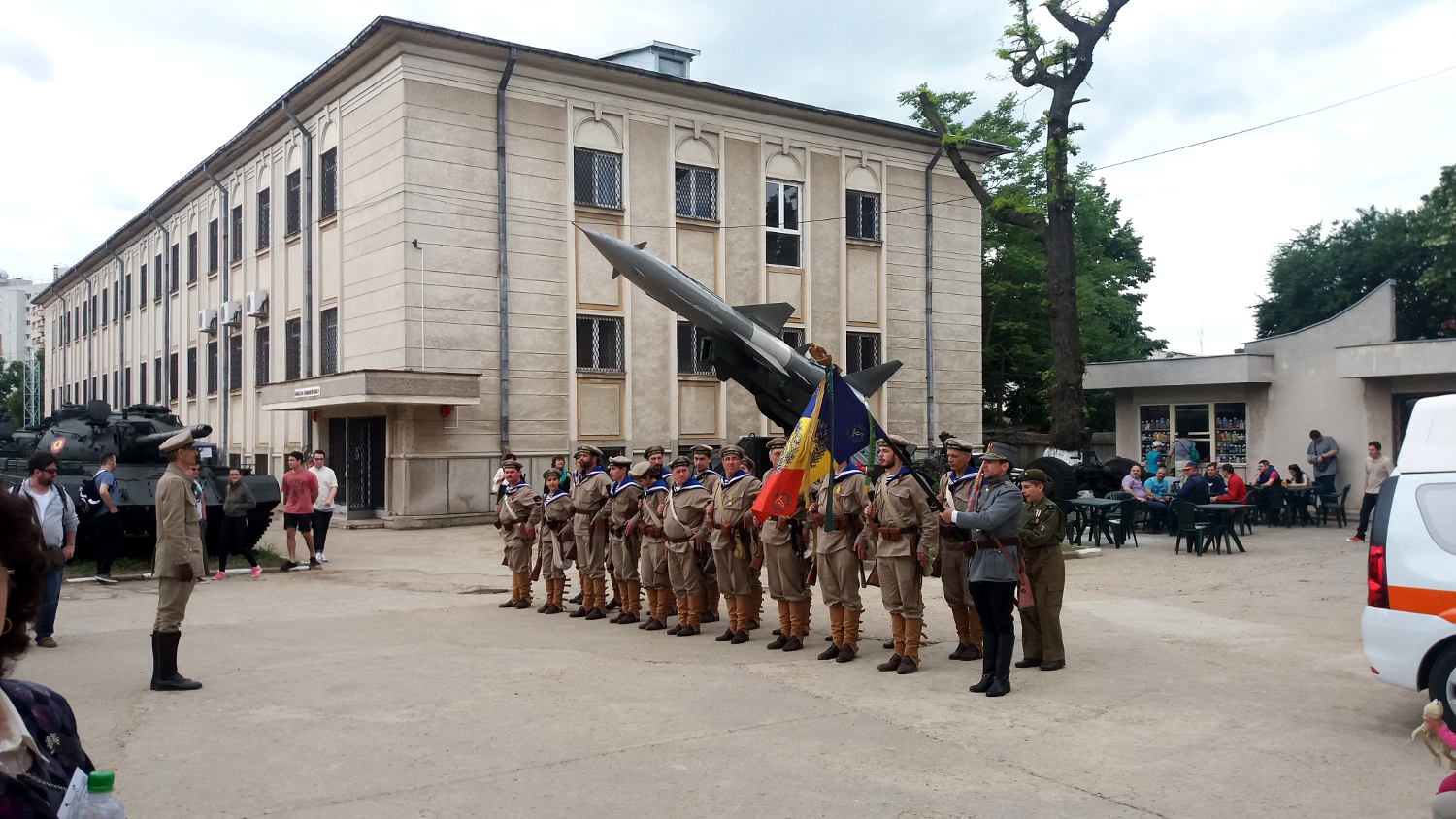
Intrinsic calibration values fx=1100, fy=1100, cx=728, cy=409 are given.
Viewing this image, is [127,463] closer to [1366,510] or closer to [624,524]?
[624,524]

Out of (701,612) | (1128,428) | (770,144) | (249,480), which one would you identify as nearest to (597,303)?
(770,144)

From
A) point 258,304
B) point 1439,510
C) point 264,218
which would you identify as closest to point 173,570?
point 1439,510

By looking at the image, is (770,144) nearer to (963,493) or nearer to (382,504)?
(382,504)

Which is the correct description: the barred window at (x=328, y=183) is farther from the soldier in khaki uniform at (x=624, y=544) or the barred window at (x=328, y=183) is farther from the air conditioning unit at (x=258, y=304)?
the soldier in khaki uniform at (x=624, y=544)

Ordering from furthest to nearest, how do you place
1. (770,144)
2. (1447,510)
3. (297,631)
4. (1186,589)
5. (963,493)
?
1. (770,144)
2. (1186,589)
3. (297,631)
4. (963,493)
5. (1447,510)

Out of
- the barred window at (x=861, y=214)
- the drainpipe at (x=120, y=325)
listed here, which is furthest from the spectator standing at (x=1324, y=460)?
the drainpipe at (x=120, y=325)

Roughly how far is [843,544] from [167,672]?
5.24 metres

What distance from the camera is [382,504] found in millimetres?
23875

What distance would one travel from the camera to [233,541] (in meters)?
15.8

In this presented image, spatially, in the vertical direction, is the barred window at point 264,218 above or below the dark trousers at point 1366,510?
above

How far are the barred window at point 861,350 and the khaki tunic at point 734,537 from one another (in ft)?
62.0

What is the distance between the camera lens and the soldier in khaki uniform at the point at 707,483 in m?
10.6

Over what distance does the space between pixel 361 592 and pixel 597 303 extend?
1263 centimetres

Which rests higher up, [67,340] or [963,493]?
[67,340]
